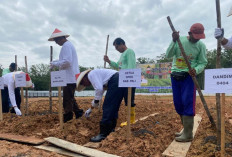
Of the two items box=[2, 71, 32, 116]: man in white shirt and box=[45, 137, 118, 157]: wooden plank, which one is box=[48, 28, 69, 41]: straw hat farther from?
box=[45, 137, 118, 157]: wooden plank

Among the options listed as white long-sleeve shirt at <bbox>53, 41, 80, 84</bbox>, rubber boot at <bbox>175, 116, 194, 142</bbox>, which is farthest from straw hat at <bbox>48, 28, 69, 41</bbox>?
rubber boot at <bbox>175, 116, 194, 142</bbox>

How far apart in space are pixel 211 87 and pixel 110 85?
166 centimetres

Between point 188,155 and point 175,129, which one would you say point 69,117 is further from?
point 188,155

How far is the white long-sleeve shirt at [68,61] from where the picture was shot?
392 centimetres

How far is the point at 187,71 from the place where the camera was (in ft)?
9.61

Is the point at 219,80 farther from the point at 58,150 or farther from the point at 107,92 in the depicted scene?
the point at 58,150

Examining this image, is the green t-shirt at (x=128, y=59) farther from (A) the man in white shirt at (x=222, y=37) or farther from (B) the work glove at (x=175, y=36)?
(A) the man in white shirt at (x=222, y=37)

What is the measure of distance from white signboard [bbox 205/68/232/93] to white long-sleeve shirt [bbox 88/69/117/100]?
A: 1.57 m

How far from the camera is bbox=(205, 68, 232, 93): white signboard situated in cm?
204

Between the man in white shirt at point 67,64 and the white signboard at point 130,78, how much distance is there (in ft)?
4.88

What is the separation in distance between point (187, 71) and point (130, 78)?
87 centimetres

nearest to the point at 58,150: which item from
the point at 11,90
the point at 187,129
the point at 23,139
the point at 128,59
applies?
the point at 23,139


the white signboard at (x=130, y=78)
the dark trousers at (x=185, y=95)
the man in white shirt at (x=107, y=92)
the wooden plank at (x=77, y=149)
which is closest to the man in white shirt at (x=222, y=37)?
the dark trousers at (x=185, y=95)

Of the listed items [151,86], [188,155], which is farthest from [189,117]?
[151,86]
